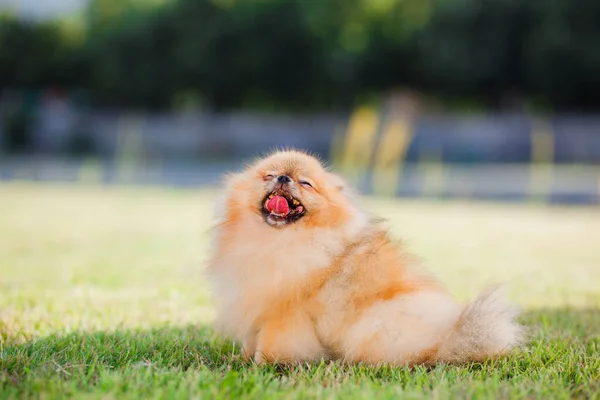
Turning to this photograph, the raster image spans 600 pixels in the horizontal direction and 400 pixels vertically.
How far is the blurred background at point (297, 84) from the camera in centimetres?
2814

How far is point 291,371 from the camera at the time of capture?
3.24 m

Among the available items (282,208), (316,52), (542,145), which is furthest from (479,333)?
(316,52)

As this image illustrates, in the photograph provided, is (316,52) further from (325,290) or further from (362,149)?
(325,290)

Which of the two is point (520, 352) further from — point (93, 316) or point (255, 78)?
point (255, 78)

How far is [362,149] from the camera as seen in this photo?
69.3 feet

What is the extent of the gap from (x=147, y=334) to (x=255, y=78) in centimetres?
3057

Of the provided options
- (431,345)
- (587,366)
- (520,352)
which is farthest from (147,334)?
(587,366)

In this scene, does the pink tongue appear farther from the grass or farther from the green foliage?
the green foliage

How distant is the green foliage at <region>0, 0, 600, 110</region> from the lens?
28.8m

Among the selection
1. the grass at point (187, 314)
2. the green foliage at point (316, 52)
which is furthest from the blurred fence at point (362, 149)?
the grass at point (187, 314)

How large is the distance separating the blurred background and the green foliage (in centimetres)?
7

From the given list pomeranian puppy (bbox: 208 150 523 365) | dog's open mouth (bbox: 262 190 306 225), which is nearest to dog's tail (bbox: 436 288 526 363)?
pomeranian puppy (bbox: 208 150 523 365)

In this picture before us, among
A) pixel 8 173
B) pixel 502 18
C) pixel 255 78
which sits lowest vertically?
pixel 8 173

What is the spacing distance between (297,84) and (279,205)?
3117 centimetres
